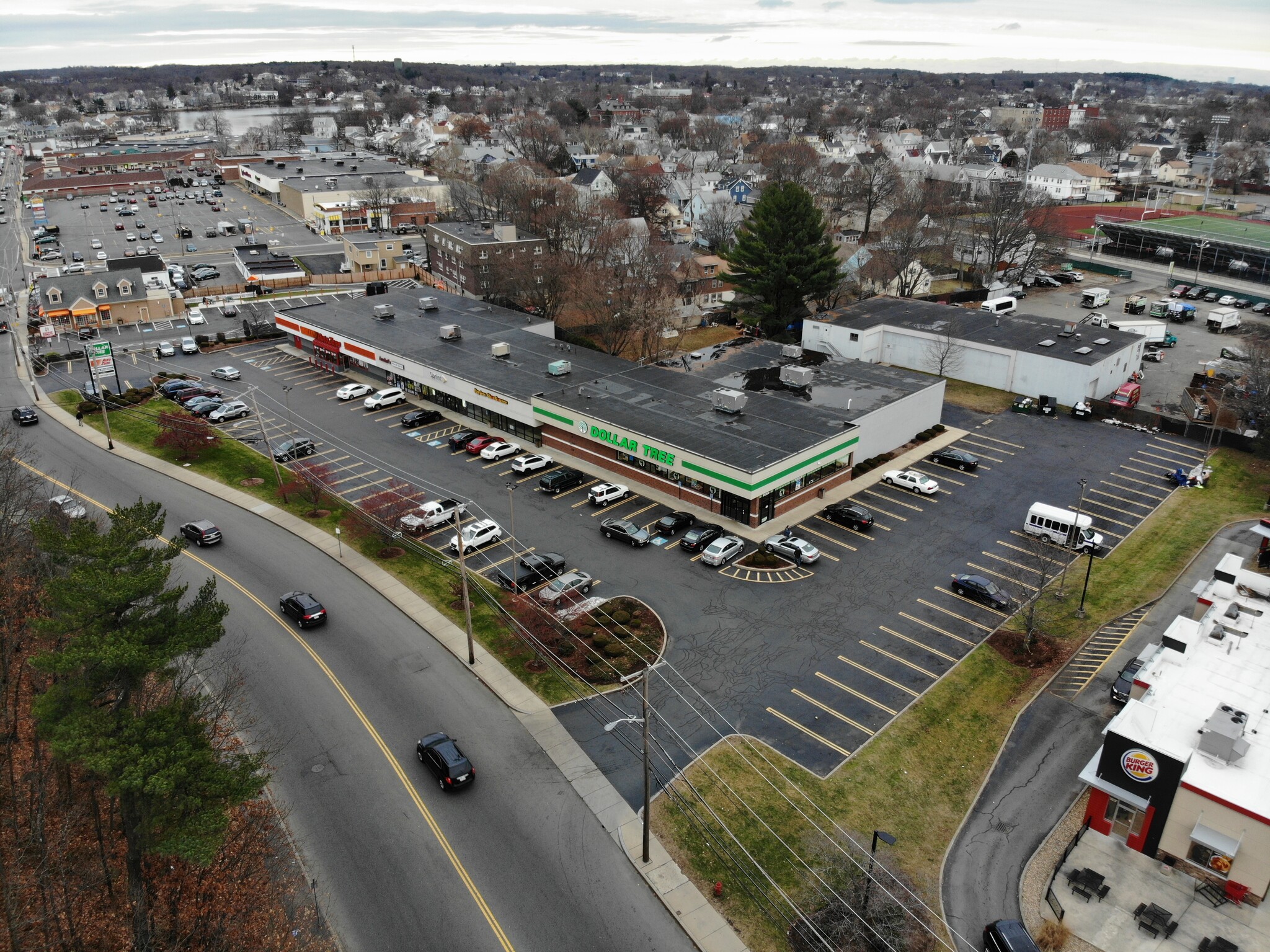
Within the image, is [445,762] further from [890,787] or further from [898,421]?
[898,421]

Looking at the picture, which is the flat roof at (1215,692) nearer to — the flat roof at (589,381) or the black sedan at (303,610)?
the flat roof at (589,381)

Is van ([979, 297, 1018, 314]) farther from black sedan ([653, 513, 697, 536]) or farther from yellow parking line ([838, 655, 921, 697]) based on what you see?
yellow parking line ([838, 655, 921, 697])

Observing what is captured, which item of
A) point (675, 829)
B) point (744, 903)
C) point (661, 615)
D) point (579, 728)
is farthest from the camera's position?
point (661, 615)

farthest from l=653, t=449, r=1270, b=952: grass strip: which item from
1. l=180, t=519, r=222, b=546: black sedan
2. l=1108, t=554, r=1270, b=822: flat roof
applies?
l=180, t=519, r=222, b=546: black sedan

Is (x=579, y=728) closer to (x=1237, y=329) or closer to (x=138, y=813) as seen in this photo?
(x=138, y=813)

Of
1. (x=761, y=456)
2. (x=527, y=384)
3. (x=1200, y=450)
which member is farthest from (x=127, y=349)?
(x=1200, y=450)
